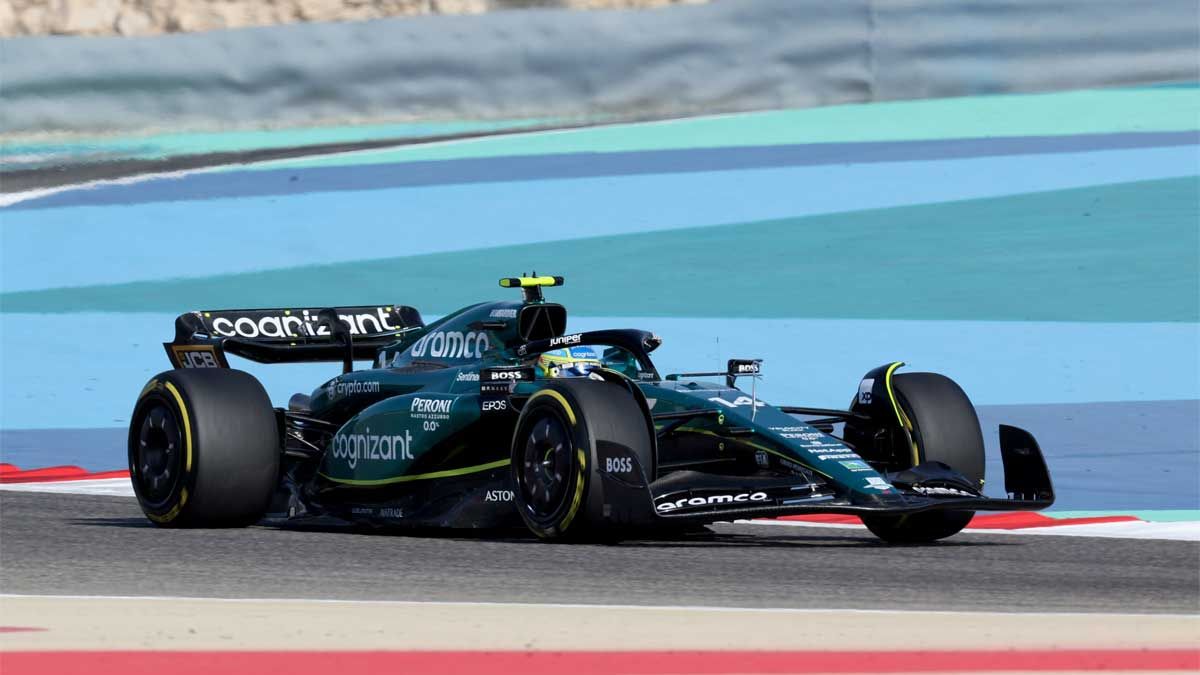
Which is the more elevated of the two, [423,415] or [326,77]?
[326,77]

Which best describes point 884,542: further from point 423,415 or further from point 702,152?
point 702,152

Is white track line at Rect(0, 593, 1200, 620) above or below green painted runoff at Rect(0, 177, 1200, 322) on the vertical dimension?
below

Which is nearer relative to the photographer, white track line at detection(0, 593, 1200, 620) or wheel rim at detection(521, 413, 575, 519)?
white track line at detection(0, 593, 1200, 620)

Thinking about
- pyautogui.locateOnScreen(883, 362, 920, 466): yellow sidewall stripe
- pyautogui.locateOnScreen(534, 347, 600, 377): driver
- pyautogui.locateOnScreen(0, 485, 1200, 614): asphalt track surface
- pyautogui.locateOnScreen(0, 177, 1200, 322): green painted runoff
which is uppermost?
pyautogui.locateOnScreen(0, 177, 1200, 322): green painted runoff

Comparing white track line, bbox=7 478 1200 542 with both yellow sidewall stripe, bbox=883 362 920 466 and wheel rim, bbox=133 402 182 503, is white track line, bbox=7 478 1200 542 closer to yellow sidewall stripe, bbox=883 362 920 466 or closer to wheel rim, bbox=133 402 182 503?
yellow sidewall stripe, bbox=883 362 920 466

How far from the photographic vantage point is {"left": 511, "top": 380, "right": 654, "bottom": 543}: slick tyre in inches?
372

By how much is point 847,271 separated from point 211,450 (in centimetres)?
1063

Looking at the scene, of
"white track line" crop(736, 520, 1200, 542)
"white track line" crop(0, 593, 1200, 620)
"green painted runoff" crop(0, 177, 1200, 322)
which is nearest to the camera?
"white track line" crop(0, 593, 1200, 620)

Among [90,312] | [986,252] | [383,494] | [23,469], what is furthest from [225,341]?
[986,252]

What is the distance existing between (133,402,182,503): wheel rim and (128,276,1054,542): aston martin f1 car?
0.04ft

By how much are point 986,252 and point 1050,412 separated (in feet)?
16.7

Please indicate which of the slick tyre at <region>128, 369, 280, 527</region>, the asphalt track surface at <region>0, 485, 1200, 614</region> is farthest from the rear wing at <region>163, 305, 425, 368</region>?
the asphalt track surface at <region>0, 485, 1200, 614</region>

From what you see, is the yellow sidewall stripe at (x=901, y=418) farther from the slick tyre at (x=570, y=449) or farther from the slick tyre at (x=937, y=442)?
the slick tyre at (x=570, y=449)

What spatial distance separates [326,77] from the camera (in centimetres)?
2570
